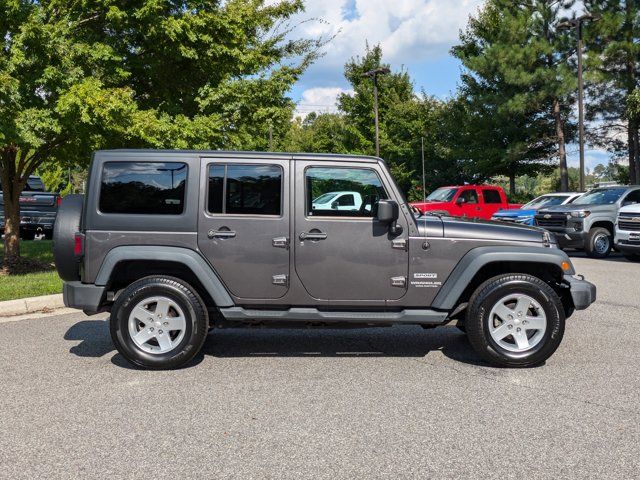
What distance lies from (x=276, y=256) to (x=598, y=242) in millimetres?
11915

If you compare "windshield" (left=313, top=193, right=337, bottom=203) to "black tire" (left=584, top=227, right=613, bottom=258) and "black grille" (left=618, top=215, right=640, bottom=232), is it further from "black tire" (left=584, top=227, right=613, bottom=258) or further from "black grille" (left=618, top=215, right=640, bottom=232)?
"black tire" (left=584, top=227, right=613, bottom=258)

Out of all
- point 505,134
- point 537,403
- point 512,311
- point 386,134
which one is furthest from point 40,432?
point 386,134

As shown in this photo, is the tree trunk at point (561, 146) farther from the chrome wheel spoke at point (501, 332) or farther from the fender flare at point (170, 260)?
the fender flare at point (170, 260)

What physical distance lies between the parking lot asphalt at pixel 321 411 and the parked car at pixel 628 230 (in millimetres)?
7499

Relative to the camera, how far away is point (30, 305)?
25.3ft

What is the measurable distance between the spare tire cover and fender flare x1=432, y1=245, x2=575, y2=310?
3.20 metres

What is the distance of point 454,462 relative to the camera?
330cm

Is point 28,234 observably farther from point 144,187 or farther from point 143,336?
point 143,336

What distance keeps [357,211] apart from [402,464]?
2.44 meters

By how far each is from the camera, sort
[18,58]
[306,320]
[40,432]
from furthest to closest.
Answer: [18,58] < [306,320] < [40,432]

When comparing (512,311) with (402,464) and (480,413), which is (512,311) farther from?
(402,464)

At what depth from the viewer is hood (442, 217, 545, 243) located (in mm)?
5199

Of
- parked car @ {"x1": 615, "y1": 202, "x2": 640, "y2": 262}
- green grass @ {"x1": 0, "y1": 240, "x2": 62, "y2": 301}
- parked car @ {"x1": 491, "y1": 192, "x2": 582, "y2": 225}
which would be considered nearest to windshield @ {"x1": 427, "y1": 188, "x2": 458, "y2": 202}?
parked car @ {"x1": 491, "y1": 192, "x2": 582, "y2": 225}

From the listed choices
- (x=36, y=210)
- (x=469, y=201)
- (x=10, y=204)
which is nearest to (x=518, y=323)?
(x=10, y=204)
